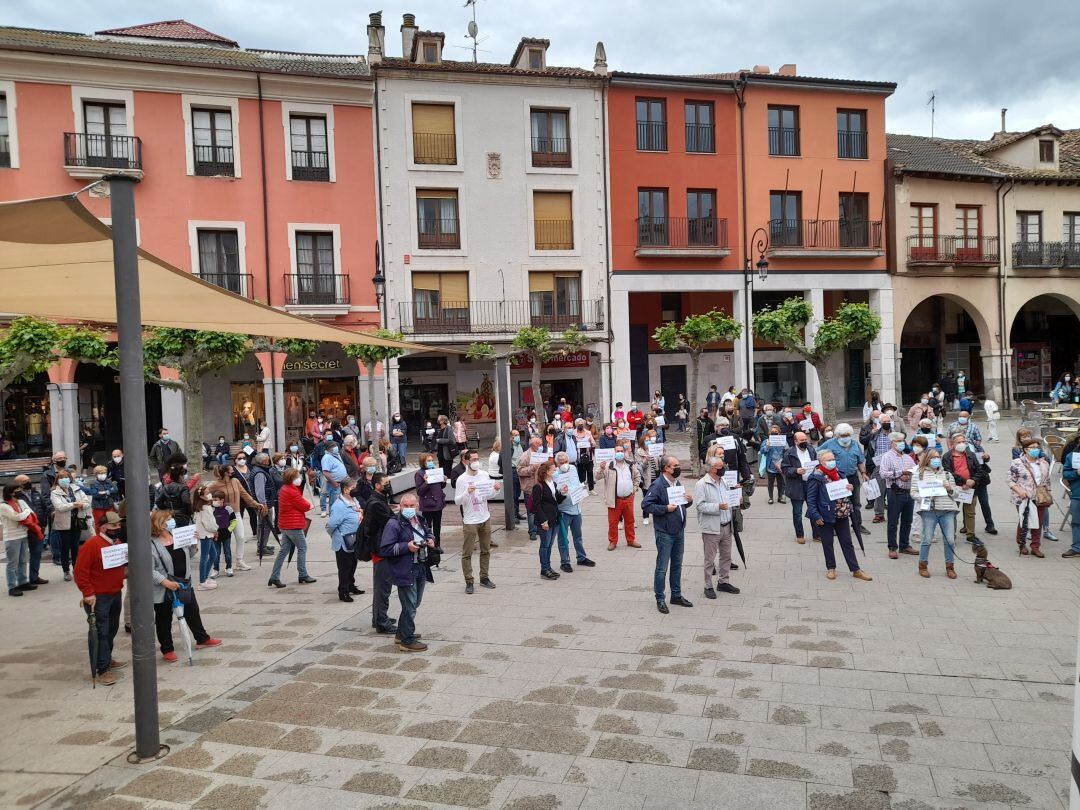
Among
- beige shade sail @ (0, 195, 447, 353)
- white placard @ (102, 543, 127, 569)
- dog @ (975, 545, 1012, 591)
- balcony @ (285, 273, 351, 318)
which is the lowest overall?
dog @ (975, 545, 1012, 591)

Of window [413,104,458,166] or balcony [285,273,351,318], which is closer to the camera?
balcony [285,273,351,318]

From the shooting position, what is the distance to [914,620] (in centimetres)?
802

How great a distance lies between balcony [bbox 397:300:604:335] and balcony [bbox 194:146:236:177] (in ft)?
23.8

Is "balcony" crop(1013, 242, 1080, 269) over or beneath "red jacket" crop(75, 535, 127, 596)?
over

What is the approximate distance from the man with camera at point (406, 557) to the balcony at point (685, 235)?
2245cm

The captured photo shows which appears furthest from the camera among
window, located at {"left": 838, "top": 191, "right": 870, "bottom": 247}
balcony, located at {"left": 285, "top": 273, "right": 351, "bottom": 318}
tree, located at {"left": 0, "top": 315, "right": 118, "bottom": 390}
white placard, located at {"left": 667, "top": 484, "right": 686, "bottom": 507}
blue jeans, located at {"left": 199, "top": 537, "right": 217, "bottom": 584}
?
window, located at {"left": 838, "top": 191, "right": 870, "bottom": 247}

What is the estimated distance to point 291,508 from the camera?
10.1 metres

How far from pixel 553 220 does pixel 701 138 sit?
6.70 m

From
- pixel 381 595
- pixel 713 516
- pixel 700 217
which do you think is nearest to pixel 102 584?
pixel 381 595

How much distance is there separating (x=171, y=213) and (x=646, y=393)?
62.6ft

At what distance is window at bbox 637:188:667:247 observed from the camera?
29.0 m

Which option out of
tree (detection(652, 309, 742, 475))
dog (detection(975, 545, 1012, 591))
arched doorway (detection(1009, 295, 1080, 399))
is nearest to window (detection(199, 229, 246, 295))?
tree (detection(652, 309, 742, 475))

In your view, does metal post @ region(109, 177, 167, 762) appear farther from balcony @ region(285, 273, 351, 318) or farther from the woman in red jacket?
balcony @ region(285, 273, 351, 318)

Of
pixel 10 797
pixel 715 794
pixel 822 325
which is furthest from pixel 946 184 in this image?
pixel 10 797
